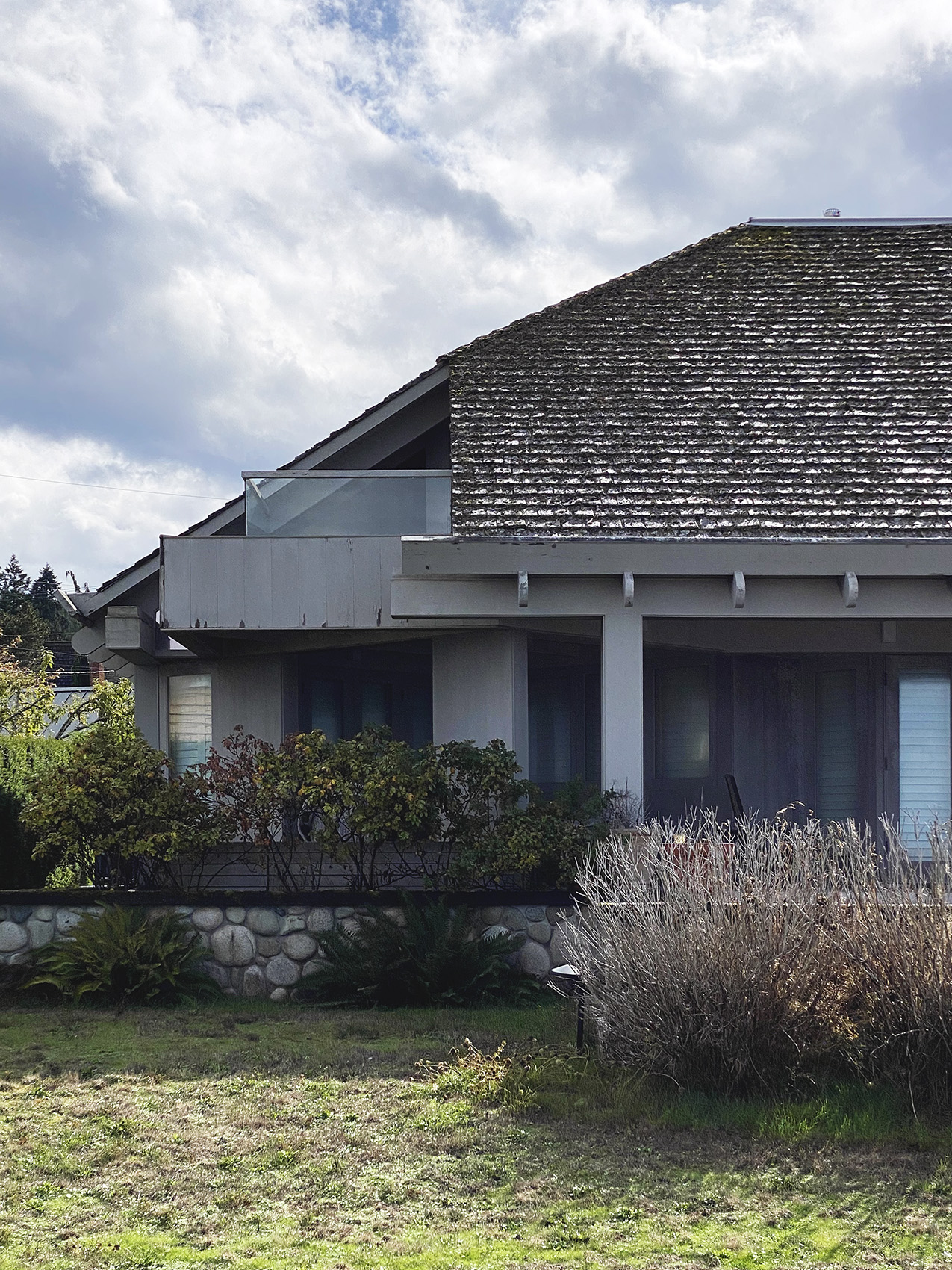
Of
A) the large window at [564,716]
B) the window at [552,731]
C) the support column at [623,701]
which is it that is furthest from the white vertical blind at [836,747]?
the support column at [623,701]

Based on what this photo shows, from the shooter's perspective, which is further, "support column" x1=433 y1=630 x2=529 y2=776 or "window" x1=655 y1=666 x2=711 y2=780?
"window" x1=655 y1=666 x2=711 y2=780

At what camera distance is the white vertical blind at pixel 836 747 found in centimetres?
1381

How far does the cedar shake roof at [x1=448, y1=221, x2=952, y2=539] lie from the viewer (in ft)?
38.9

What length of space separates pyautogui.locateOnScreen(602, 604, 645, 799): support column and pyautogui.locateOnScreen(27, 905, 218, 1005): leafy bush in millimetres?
3871

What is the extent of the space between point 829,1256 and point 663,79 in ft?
36.4

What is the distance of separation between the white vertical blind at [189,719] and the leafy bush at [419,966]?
5679mm

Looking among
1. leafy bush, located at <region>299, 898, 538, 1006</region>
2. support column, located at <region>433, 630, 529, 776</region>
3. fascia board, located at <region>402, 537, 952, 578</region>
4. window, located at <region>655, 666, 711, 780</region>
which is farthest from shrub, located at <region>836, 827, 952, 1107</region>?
window, located at <region>655, 666, 711, 780</region>

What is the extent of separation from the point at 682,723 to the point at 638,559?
11.7 feet

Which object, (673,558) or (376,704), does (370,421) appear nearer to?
(376,704)

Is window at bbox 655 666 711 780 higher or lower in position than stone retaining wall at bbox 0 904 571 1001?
higher

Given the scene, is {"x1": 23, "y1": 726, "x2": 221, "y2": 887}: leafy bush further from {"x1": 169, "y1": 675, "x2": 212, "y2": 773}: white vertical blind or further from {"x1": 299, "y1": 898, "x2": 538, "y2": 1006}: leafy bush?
{"x1": 169, "y1": 675, "x2": 212, "y2": 773}: white vertical blind

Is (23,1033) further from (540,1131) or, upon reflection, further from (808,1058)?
(808,1058)

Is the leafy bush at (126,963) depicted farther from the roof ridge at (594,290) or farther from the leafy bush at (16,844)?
the roof ridge at (594,290)

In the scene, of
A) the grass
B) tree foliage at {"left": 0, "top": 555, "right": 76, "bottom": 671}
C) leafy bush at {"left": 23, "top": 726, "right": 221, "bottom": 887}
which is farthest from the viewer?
tree foliage at {"left": 0, "top": 555, "right": 76, "bottom": 671}
